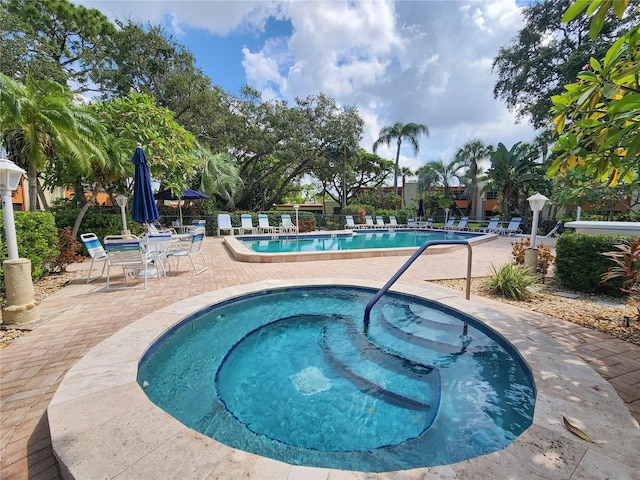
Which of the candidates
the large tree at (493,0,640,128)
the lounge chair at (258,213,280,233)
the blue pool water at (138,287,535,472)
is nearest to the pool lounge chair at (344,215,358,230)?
the lounge chair at (258,213,280,233)

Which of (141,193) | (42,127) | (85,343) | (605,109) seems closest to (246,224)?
(141,193)

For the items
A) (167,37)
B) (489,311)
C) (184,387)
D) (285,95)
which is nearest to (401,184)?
(285,95)

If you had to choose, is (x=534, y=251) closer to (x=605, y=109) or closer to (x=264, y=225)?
(x=605, y=109)

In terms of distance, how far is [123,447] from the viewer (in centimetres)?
182

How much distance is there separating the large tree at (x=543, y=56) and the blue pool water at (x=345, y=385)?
1874cm

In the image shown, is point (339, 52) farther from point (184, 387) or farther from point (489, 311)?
point (184, 387)

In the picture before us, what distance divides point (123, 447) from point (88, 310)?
3.52m

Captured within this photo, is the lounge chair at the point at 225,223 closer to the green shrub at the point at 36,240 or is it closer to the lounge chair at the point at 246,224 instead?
the lounge chair at the point at 246,224

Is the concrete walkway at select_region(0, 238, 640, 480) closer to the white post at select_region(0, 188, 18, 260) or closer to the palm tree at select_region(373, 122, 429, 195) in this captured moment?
the white post at select_region(0, 188, 18, 260)

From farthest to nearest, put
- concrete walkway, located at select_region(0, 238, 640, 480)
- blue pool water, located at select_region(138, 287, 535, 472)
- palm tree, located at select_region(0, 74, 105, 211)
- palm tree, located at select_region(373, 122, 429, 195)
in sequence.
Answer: palm tree, located at select_region(373, 122, 429, 195) → palm tree, located at select_region(0, 74, 105, 211) → blue pool water, located at select_region(138, 287, 535, 472) → concrete walkway, located at select_region(0, 238, 640, 480)

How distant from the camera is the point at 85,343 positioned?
134 inches

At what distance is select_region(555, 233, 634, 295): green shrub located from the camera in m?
5.16

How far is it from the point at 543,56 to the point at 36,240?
24717 millimetres

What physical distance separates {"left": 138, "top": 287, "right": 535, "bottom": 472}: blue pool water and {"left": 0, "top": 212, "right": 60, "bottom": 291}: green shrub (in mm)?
3746
